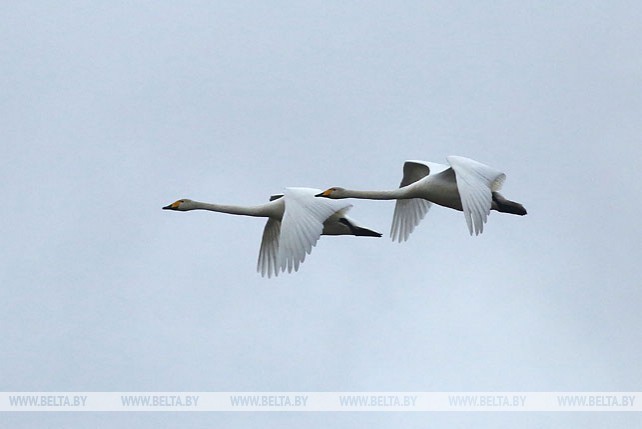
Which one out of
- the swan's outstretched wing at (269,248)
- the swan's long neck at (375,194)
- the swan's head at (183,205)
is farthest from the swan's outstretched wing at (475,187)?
the swan's head at (183,205)

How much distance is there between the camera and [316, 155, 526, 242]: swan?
46.9 m

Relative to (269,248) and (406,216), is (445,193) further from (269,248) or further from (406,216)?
(269,248)

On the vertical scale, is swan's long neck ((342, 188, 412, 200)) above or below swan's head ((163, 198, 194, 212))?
above

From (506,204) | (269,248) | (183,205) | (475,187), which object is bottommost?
(269,248)

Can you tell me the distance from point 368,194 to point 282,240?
3.77 meters

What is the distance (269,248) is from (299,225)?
5.66m

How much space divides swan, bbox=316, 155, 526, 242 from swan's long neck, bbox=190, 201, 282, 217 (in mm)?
1916

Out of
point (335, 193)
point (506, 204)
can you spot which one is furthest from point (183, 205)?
point (506, 204)

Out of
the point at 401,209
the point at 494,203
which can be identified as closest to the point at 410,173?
the point at 401,209

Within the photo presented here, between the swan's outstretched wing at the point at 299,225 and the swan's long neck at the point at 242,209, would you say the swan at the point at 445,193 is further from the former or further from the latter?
the swan's long neck at the point at 242,209

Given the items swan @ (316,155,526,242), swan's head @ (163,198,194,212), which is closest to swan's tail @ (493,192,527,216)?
swan @ (316,155,526,242)

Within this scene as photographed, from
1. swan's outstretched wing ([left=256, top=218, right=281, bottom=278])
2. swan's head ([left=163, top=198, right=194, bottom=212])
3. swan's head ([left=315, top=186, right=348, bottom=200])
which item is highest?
swan's head ([left=315, top=186, right=348, bottom=200])

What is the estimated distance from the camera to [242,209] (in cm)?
5372

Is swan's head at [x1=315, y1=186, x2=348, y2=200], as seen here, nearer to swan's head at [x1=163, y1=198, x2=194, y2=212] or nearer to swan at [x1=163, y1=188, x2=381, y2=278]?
swan at [x1=163, y1=188, x2=381, y2=278]
